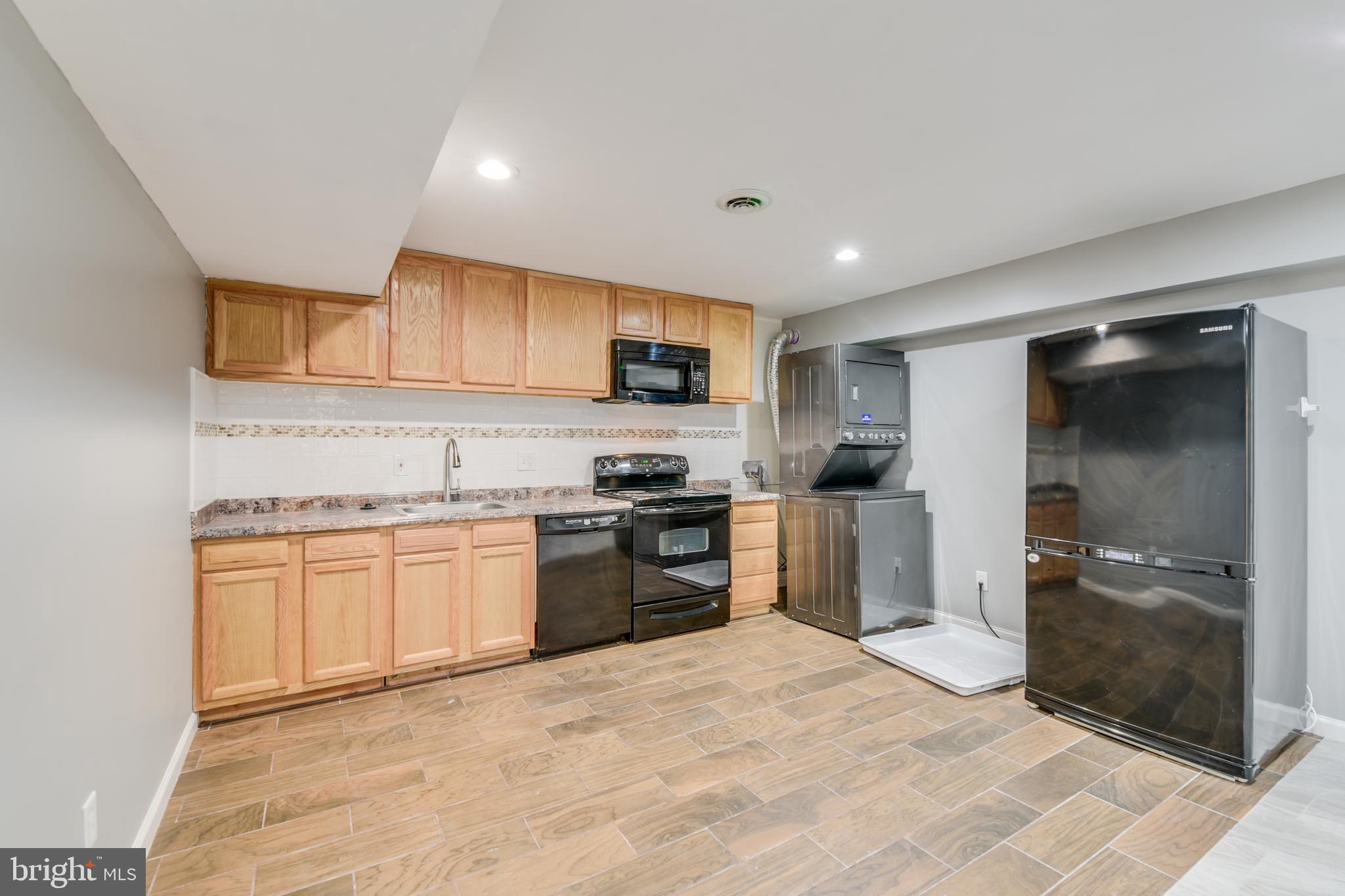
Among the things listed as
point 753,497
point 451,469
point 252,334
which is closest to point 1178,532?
point 753,497

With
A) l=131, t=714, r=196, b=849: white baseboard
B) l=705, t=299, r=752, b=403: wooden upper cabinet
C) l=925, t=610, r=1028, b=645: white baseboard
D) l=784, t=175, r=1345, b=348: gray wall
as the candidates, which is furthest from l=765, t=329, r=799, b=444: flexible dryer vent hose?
l=131, t=714, r=196, b=849: white baseboard

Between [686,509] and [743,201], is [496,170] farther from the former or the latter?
[686,509]

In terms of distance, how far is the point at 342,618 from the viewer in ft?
9.53

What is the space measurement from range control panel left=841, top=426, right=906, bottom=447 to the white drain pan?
128 cm

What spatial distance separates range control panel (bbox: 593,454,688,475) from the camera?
13.6 ft

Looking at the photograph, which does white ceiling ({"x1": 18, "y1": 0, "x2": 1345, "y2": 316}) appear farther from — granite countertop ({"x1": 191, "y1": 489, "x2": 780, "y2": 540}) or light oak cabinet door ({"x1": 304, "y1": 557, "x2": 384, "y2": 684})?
light oak cabinet door ({"x1": 304, "y1": 557, "x2": 384, "y2": 684})

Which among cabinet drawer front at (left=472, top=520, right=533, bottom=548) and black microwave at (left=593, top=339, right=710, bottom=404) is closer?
cabinet drawer front at (left=472, top=520, right=533, bottom=548)

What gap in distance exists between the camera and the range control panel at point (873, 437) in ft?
13.3

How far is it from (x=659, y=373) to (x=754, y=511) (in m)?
1.24

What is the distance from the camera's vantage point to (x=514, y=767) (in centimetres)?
233

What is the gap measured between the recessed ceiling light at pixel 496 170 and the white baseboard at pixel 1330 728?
13.5ft

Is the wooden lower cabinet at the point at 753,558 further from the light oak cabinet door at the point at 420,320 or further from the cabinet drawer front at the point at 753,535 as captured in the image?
the light oak cabinet door at the point at 420,320

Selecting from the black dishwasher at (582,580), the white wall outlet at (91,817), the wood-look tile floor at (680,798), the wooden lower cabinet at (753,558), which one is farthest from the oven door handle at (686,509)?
the white wall outlet at (91,817)

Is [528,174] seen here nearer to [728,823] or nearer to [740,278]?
[740,278]
